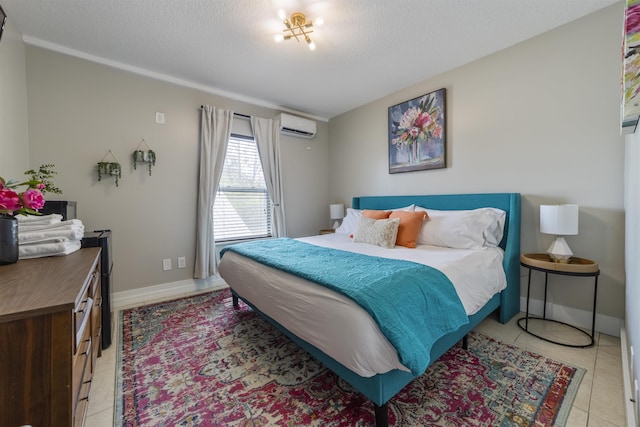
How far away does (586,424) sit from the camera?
1.25 m

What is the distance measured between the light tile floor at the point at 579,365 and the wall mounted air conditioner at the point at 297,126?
3.18 meters

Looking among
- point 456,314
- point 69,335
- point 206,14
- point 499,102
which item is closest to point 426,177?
point 499,102

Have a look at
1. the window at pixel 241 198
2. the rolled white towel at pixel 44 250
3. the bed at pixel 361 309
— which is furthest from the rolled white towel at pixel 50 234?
the window at pixel 241 198

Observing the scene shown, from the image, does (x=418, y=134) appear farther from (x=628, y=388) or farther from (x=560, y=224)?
(x=628, y=388)

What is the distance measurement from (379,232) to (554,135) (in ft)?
5.79

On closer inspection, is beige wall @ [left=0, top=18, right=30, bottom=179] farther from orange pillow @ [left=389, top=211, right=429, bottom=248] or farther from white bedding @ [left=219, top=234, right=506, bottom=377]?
orange pillow @ [left=389, top=211, right=429, bottom=248]

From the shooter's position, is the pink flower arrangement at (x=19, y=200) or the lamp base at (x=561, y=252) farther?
the lamp base at (x=561, y=252)

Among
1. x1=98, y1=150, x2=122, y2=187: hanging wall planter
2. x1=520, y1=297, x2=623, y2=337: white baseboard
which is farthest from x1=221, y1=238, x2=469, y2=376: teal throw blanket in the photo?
Answer: x1=98, y1=150, x2=122, y2=187: hanging wall planter

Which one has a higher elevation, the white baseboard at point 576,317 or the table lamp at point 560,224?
the table lamp at point 560,224

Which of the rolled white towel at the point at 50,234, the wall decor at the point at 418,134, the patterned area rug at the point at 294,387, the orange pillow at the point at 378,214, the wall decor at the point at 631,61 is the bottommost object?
the patterned area rug at the point at 294,387

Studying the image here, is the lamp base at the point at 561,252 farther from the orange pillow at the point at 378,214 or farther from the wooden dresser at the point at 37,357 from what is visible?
the wooden dresser at the point at 37,357

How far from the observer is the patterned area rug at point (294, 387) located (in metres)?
1.31

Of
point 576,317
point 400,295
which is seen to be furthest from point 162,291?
point 576,317

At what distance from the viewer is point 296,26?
2.10m
